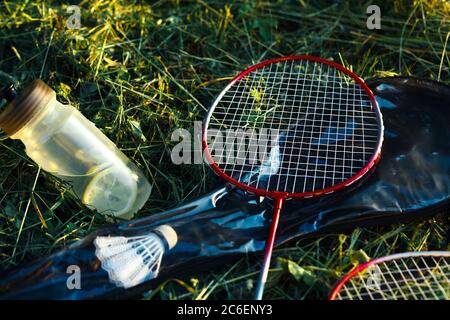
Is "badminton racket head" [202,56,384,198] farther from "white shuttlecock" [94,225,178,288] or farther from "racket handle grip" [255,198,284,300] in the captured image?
"white shuttlecock" [94,225,178,288]

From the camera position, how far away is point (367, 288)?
1787 millimetres

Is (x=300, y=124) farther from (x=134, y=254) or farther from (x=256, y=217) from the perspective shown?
(x=134, y=254)

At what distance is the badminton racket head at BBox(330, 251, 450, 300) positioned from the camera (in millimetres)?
1793

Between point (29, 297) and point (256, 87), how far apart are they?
3.57ft

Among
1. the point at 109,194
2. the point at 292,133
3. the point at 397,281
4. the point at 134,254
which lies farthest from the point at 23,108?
the point at 397,281

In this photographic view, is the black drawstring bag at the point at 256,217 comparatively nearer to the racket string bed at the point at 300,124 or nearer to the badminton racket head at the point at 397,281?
the racket string bed at the point at 300,124

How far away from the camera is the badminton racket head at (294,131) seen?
206cm

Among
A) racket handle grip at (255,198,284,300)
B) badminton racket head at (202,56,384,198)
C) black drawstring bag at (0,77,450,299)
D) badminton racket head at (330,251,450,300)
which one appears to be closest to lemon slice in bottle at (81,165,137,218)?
black drawstring bag at (0,77,450,299)

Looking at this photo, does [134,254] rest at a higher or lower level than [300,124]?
lower

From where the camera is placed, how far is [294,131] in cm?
223

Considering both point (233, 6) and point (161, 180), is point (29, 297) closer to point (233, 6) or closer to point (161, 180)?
point (161, 180)

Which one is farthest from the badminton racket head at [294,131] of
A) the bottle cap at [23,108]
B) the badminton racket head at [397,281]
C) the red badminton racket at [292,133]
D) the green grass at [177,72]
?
the bottle cap at [23,108]

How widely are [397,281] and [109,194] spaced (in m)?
0.94

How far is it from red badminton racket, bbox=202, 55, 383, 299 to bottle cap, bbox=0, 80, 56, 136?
0.51 m
